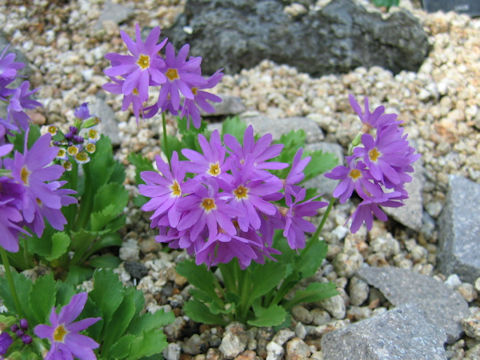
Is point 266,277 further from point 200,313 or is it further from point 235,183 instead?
point 235,183

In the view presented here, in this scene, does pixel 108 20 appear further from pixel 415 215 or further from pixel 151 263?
pixel 415 215

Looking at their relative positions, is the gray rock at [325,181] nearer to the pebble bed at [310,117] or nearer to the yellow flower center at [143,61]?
the pebble bed at [310,117]

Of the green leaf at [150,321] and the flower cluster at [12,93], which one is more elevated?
the flower cluster at [12,93]

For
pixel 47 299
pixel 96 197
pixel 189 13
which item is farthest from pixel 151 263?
pixel 189 13

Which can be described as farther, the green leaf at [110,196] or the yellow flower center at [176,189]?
the green leaf at [110,196]

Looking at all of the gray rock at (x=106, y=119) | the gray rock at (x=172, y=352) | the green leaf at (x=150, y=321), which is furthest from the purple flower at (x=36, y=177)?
the gray rock at (x=106, y=119)

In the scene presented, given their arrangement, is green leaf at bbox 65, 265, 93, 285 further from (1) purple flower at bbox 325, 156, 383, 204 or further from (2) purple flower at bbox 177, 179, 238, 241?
(1) purple flower at bbox 325, 156, 383, 204

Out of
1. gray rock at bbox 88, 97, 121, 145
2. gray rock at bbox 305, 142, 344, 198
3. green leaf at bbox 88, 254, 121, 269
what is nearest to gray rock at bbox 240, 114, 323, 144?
gray rock at bbox 305, 142, 344, 198

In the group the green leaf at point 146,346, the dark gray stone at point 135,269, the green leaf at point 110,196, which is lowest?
the dark gray stone at point 135,269
